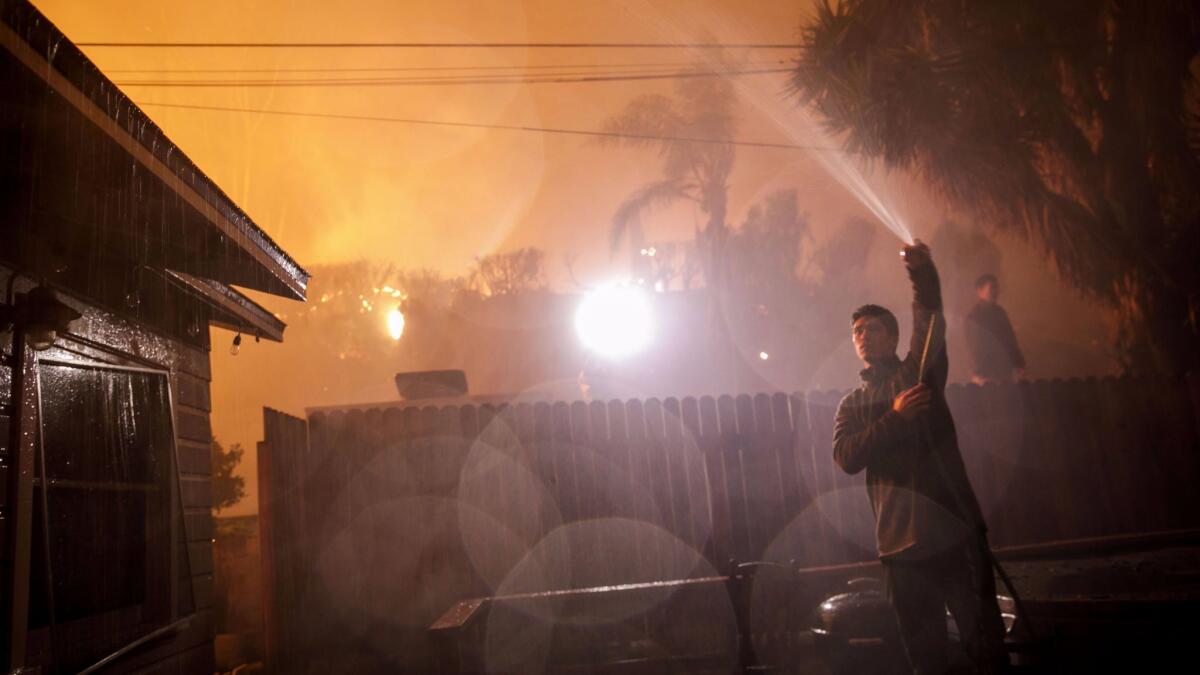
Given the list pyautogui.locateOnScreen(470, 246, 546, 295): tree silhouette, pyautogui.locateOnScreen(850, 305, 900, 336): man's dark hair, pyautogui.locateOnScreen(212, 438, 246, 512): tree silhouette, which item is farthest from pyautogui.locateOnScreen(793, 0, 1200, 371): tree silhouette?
pyautogui.locateOnScreen(470, 246, 546, 295): tree silhouette

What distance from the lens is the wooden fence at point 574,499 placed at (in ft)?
21.5

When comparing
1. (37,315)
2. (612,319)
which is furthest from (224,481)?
(37,315)

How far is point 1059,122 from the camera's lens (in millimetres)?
9555

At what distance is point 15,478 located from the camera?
2877 millimetres

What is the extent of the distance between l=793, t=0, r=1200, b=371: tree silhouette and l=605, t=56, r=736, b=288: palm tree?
34.4 ft

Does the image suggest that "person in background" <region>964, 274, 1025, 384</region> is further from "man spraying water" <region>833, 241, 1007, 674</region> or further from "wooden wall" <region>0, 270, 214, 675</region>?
"wooden wall" <region>0, 270, 214, 675</region>

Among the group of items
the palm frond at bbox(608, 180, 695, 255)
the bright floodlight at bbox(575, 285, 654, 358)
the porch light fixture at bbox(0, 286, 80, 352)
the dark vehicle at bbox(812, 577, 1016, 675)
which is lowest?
the dark vehicle at bbox(812, 577, 1016, 675)

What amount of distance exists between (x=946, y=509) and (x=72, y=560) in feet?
12.9

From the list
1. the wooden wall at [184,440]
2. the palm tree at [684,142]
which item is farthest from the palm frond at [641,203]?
the wooden wall at [184,440]

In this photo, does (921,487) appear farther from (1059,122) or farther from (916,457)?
(1059,122)

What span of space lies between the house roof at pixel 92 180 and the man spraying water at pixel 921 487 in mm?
3223

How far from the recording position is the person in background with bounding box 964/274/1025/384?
28.9 ft

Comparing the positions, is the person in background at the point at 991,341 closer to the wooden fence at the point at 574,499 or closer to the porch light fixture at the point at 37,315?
the wooden fence at the point at 574,499

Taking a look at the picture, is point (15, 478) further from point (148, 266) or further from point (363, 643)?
point (363, 643)
